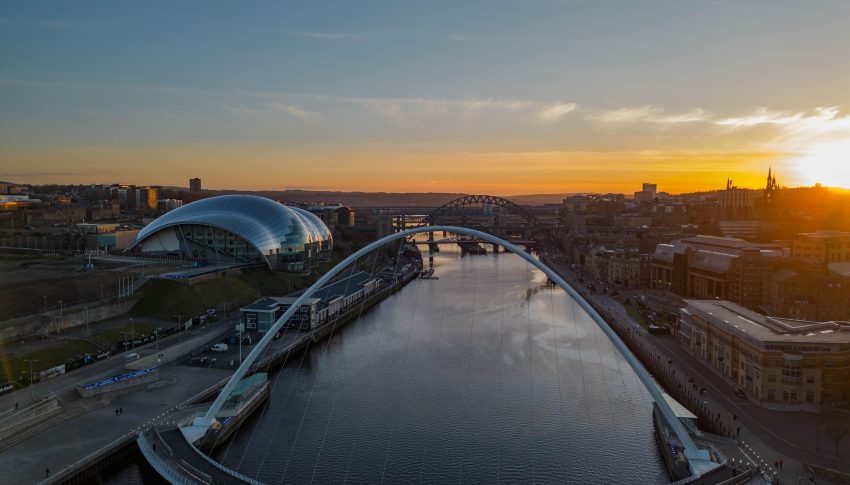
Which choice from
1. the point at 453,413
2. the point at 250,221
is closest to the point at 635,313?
the point at 453,413

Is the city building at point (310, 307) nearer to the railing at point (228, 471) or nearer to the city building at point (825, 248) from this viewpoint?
the railing at point (228, 471)

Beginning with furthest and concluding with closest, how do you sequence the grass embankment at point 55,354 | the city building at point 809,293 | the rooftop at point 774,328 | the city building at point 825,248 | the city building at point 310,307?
1. the city building at point 825,248
2. the city building at point 809,293
3. the city building at point 310,307
4. the grass embankment at point 55,354
5. the rooftop at point 774,328

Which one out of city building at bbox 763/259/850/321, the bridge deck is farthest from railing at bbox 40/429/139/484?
city building at bbox 763/259/850/321

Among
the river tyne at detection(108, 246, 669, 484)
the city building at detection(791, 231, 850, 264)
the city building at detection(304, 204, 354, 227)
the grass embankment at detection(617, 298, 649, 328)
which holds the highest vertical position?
the city building at detection(304, 204, 354, 227)

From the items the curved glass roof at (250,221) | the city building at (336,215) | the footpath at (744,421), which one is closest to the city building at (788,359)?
the footpath at (744,421)

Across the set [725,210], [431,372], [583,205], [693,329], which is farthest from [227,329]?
[583,205]

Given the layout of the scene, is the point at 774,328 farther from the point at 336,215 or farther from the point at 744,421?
the point at 336,215

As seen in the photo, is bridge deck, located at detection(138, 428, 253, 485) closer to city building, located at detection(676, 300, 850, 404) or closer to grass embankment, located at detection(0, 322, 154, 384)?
grass embankment, located at detection(0, 322, 154, 384)
